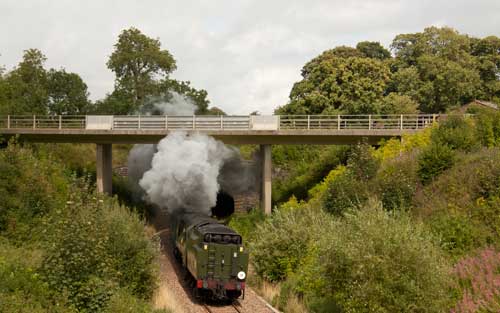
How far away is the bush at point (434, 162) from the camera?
27.7 meters

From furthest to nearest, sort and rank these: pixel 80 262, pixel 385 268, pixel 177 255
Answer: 1. pixel 177 255
2. pixel 80 262
3. pixel 385 268

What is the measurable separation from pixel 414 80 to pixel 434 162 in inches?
1201

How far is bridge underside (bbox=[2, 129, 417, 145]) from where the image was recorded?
119 ft

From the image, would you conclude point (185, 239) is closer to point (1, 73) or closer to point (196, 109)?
point (196, 109)

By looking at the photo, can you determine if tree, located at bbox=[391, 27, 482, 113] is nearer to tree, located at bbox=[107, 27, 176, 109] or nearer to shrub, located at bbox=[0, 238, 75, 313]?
tree, located at bbox=[107, 27, 176, 109]

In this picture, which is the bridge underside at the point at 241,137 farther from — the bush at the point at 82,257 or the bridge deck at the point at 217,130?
the bush at the point at 82,257

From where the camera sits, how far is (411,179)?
1096 inches

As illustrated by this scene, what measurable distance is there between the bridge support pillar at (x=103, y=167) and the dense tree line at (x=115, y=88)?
459 inches

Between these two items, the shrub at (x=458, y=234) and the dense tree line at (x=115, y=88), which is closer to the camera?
the shrub at (x=458, y=234)

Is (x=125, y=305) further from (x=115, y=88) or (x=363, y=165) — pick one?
(x=115, y=88)

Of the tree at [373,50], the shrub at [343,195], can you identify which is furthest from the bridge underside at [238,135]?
the tree at [373,50]

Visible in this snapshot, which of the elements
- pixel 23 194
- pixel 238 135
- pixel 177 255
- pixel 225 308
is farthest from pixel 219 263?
pixel 238 135

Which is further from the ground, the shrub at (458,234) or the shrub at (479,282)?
the shrub at (458,234)

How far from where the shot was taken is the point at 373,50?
7488 centimetres
